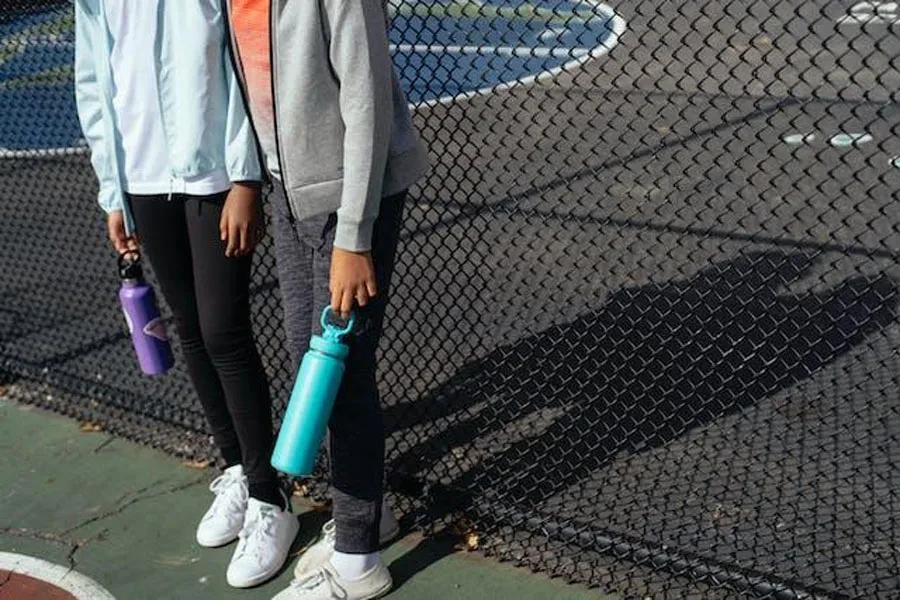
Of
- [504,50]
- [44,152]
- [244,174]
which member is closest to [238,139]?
[244,174]

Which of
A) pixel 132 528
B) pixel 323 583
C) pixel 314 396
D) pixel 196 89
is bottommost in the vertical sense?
pixel 132 528

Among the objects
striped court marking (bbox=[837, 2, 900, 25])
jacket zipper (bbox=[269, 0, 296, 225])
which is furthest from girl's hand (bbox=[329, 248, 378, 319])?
striped court marking (bbox=[837, 2, 900, 25])

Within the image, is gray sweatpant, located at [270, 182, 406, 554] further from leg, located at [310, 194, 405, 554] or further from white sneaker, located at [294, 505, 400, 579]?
white sneaker, located at [294, 505, 400, 579]

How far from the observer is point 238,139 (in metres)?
2.87

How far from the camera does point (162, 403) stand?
14.6 feet

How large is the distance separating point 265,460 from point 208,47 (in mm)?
1288

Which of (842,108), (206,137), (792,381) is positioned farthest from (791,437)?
(842,108)

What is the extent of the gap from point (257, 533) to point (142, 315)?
797mm

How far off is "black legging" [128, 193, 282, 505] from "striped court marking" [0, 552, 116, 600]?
23.3 inches

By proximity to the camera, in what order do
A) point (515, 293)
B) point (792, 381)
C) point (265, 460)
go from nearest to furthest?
point (265, 460) → point (792, 381) → point (515, 293)

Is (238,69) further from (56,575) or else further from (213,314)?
(56,575)

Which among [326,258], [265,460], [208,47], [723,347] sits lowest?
[723,347]

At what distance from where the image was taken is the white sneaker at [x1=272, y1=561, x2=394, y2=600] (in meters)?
3.11

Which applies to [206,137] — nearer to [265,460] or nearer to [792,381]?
[265,460]
